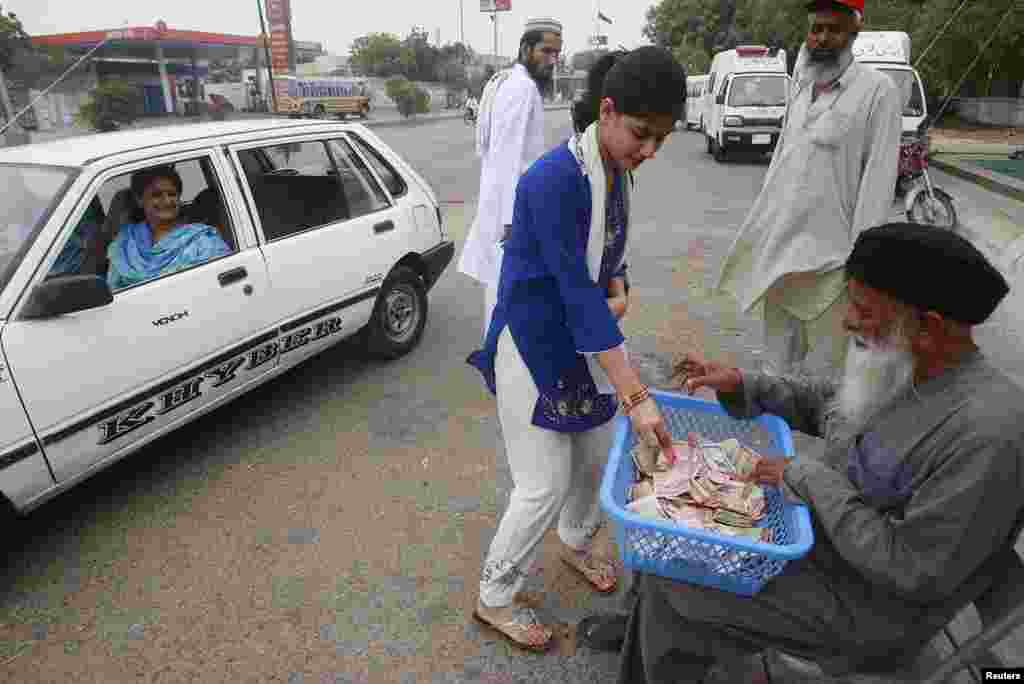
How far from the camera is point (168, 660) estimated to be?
2236 millimetres

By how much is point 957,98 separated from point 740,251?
27419 millimetres

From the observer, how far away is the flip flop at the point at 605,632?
2.19m

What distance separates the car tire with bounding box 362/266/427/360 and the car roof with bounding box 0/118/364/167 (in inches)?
44.8

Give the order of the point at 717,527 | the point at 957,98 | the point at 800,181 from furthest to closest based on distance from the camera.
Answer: the point at 957,98 < the point at 800,181 < the point at 717,527

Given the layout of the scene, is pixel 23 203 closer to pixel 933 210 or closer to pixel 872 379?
pixel 872 379

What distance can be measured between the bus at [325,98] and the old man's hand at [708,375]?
3271 centimetres

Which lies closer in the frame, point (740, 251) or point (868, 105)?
point (868, 105)

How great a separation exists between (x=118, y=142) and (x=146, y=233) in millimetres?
442

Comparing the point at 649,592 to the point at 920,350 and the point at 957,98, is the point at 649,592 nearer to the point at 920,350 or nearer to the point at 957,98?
the point at 920,350

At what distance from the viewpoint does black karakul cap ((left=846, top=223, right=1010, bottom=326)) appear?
1.32 metres

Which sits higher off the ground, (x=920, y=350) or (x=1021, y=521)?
(x=920, y=350)

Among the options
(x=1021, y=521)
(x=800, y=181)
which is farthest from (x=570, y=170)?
(x=800, y=181)

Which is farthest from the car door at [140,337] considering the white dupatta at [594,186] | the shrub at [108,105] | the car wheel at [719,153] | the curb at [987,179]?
the shrub at [108,105]

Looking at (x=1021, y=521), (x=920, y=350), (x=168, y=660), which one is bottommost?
(x=168, y=660)
